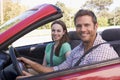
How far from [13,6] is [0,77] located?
17.6 metres

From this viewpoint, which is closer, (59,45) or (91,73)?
(91,73)

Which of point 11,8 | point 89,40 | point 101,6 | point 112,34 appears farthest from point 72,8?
point 89,40

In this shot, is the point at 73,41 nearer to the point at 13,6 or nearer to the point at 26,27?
the point at 26,27

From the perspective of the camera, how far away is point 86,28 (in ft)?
9.12

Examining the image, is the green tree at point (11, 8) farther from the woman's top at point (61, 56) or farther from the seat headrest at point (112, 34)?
the seat headrest at point (112, 34)

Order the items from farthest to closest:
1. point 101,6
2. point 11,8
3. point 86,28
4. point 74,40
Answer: point 101,6
point 11,8
point 74,40
point 86,28

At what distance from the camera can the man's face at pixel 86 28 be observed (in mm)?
2775

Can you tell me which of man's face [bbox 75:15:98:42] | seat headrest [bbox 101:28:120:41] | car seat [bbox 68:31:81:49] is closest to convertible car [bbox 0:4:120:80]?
man's face [bbox 75:15:98:42]

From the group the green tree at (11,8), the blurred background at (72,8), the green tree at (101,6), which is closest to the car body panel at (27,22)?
the blurred background at (72,8)

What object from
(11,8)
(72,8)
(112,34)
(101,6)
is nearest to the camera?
(112,34)

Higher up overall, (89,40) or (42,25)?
(42,25)

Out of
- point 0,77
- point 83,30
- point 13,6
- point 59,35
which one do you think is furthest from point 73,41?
point 13,6

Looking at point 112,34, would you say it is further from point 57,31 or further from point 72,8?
point 72,8

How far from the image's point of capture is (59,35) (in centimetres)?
406
